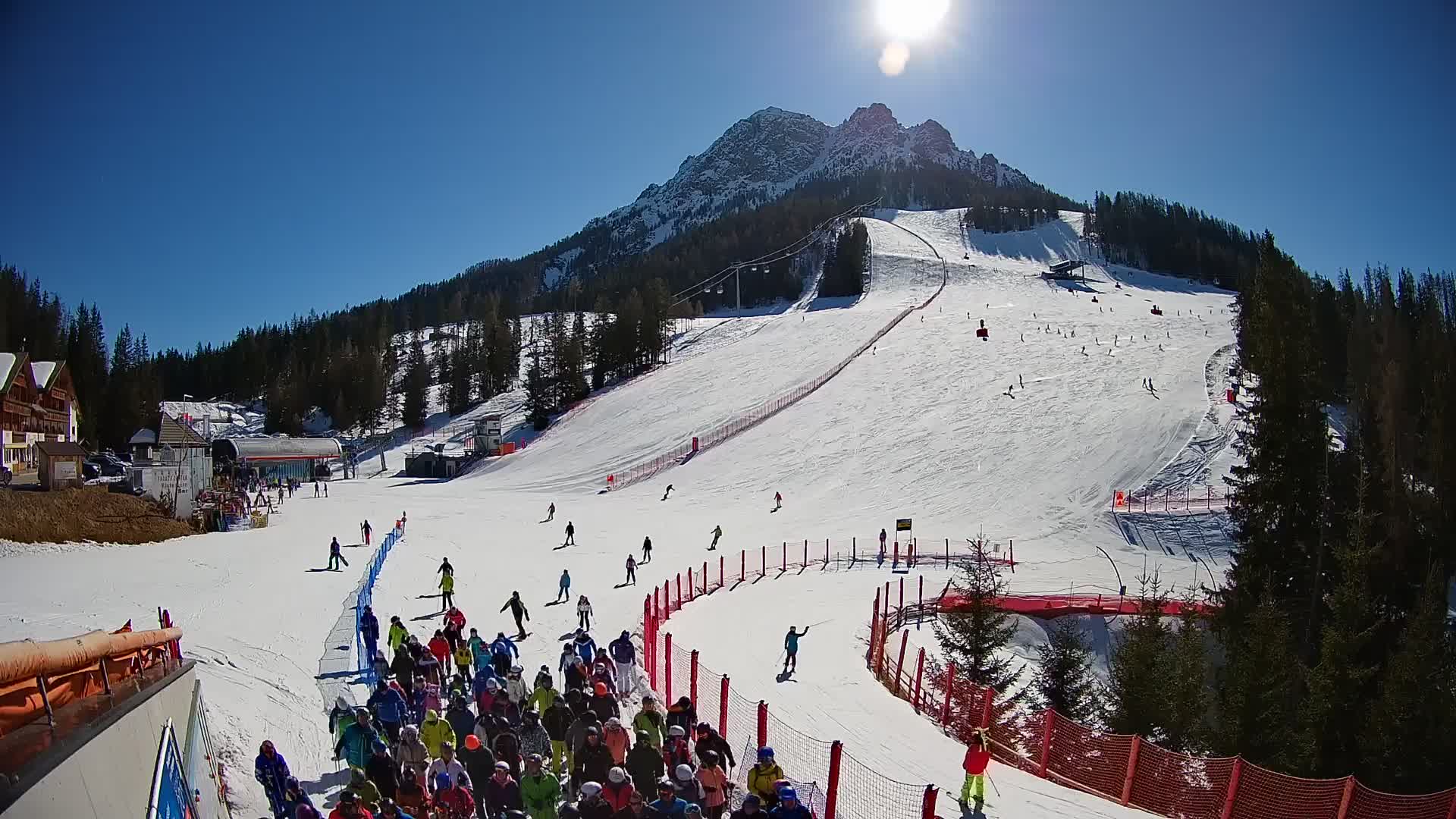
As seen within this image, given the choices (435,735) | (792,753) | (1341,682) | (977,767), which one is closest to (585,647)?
(792,753)

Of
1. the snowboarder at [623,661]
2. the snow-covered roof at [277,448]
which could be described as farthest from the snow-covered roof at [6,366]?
the snowboarder at [623,661]

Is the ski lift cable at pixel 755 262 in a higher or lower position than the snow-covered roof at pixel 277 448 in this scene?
higher

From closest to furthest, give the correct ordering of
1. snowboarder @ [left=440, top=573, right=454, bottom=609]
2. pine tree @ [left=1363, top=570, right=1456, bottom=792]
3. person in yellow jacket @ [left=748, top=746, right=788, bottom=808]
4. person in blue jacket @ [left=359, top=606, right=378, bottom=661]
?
person in yellow jacket @ [left=748, top=746, right=788, bottom=808] → pine tree @ [left=1363, top=570, right=1456, bottom=792] → person in blue jacket @ [left=359, top=606, right=378, bottom=661] → snowboarder @ [left=440, top=573, right=454, bottom=609]

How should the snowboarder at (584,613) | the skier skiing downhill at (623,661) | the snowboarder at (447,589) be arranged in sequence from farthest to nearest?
the snowboarder at (447,589) < the snowboarder at (584,613) < the skier skiing downhill at (623,661)

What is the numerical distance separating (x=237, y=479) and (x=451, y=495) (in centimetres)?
1411

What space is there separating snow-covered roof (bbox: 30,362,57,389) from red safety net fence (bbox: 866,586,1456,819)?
56.1 m

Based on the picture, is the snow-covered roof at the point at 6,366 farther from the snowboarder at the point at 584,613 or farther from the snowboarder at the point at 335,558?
the snowboarder at the point at 584,613

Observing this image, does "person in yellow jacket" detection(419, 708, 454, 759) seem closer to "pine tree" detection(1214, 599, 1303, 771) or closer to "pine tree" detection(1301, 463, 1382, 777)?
"pine tree" detection(1214, 599, 1303, 771)

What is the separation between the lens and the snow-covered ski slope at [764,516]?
47.9 feet

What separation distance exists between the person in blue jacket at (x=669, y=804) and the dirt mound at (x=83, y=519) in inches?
1082

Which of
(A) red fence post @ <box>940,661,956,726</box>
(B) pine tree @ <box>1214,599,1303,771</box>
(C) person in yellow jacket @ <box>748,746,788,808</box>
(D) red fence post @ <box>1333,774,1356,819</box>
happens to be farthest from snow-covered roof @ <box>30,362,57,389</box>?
(D) red fence post @ <box>1333,774,1356,819</box>

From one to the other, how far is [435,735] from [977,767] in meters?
6.49

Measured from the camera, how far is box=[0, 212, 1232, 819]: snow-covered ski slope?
14.6 m

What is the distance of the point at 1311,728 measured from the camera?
14.9 meters
